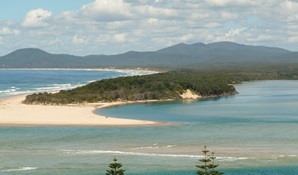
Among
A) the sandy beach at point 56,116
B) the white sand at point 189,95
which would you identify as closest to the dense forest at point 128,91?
the white sand at point 189,95

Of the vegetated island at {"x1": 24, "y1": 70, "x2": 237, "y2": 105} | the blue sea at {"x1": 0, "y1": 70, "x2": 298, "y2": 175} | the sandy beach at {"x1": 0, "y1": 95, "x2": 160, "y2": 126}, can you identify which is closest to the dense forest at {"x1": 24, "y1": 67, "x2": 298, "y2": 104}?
the vegetated island at {"x1": 24, "y1": 70, "x2": 237, "y2": 105}

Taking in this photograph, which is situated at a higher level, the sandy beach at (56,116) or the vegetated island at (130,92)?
the vegetated island at (130,92)

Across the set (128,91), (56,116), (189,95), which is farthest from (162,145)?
(189,95)

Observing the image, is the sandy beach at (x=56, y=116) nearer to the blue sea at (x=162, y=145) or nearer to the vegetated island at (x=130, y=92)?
the blue sea at (x=162, y=145)

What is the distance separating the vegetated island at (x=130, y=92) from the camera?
255ft

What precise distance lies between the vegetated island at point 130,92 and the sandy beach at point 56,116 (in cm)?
501

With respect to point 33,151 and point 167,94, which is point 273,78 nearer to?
point 167,94

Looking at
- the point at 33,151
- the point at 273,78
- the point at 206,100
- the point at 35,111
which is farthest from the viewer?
the point at 273,78

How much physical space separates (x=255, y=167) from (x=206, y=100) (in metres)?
51.5

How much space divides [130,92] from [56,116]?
2543cm

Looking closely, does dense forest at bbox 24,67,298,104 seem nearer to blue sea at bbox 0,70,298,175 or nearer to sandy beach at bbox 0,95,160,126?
sandy beach at bbox 0,95,160,126

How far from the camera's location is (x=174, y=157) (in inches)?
1496

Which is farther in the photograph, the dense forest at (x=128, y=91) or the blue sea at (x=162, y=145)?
the dense forest at (x=128, y=91)

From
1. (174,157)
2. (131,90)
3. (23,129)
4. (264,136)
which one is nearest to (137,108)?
(131,90)
